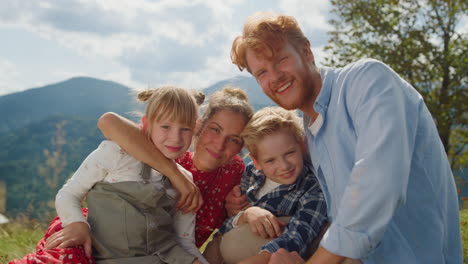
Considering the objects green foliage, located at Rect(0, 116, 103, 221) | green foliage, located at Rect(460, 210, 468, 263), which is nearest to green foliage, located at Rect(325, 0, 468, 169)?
green foliage, located at Rect(460, 210, 468, 263)

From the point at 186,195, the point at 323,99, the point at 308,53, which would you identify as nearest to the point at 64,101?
the point at 186,195

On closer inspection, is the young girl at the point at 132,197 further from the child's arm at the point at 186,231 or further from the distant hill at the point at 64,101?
the distant hill at the point at 64,101

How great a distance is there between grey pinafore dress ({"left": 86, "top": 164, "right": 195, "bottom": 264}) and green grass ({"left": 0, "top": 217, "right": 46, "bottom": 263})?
222 cm

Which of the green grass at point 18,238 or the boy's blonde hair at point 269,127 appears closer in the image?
the boy's blonde hair at point 269,127

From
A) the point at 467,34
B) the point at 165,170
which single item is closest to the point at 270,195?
the point at 165,170

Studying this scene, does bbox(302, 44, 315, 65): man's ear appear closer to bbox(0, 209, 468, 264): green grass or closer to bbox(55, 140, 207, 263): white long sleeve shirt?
bbox(55, 140, 207, 263): white long sleeve shirt

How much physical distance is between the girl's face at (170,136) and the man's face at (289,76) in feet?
1.98

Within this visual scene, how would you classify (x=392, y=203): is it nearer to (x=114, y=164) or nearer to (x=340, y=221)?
(x=340, y=221)

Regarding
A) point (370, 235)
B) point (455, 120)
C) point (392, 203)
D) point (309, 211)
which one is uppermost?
point (392, 203)

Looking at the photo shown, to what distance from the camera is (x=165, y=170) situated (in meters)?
2.83

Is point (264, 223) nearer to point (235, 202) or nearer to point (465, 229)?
point (235, 202)

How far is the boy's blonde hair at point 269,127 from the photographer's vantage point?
2.88 m

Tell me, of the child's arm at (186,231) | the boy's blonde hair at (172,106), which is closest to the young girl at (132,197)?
the boy's blonde hair at (172,106)

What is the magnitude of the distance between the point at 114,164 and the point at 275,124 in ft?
3.57
